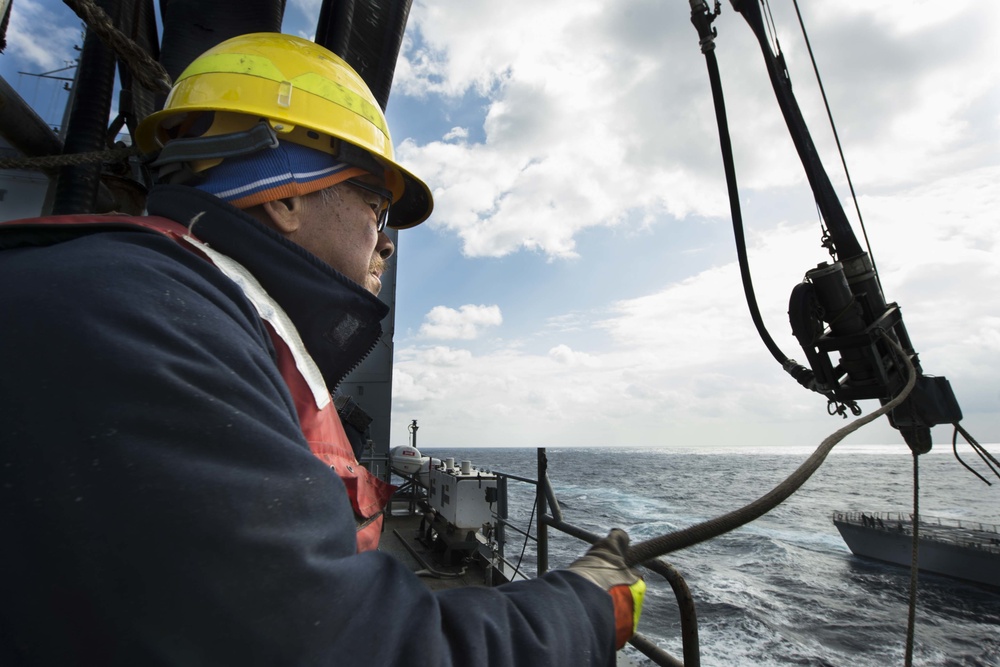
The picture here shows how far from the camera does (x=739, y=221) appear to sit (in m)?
3.27

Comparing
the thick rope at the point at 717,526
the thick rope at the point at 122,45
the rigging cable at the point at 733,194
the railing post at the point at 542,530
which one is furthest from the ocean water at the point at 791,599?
the thick rope at the point at 122,45

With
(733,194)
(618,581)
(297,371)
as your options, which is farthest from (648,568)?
(733,194)

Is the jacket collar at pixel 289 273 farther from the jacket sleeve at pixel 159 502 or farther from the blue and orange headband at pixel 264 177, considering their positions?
the jacket sleeve at pixel 159 502

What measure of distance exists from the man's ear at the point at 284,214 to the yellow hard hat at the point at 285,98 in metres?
0.24

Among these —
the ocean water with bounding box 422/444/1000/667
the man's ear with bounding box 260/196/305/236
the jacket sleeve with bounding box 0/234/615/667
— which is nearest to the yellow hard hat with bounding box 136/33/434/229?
the man's ear with bounding box 260/196/305/236

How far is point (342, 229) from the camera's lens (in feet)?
4.91

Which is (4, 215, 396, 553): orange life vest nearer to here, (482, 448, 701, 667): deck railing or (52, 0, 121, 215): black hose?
(482, 448, 701, 667): deck railing

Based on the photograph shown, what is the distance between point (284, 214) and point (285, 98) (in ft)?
1.42

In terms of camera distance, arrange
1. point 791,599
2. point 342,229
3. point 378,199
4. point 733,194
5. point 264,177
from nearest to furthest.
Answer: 1. point 264,177
2. point 342,229
3. point 378,199
4. point 733,194
5. point 791,599

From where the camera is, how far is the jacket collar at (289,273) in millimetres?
1130

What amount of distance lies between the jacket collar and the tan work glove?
2.60ft

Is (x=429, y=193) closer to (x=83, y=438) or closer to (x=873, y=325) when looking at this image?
(x=83, y=438)

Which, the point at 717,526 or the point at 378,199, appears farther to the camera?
the point at 378,199

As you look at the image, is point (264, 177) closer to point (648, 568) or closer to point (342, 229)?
point (342, 229)
